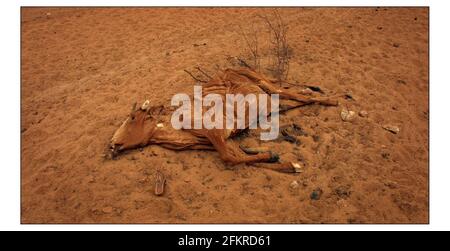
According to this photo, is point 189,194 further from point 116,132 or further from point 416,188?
point 416,188

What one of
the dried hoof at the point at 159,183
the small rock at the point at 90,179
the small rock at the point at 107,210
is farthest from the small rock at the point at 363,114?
the small rock at the point at 90,179

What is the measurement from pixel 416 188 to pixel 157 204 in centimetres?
212

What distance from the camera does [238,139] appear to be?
3455 mm

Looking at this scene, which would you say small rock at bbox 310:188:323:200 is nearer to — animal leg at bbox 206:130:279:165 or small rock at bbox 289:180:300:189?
small rock at bbox 289:180:300:189

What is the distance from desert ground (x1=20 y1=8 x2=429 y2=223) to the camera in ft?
9.54

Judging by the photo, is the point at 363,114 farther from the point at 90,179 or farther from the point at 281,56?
the point at 90,179

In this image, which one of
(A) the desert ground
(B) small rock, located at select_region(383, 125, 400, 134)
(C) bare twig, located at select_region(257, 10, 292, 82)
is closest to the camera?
(A) the desert ground

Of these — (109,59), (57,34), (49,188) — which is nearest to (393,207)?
(49,188)

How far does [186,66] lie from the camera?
15.5 ft

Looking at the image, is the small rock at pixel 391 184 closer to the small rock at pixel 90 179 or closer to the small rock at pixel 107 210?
the small rock at pixel 107 210

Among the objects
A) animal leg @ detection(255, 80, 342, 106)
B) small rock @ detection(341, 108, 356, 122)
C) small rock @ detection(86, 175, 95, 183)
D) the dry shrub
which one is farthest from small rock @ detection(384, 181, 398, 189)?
small rock @ detection(86, 175, 95, 183)

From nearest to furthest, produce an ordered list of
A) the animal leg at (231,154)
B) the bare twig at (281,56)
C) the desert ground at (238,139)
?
the desert ground at (238,139) → the animal leg at (231,154) → the bare twig at (281,56)

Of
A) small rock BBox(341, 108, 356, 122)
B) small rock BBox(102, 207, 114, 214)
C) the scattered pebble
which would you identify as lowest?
small rock BBox(102, 207, 114, 214)

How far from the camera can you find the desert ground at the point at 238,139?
2.91 metres
